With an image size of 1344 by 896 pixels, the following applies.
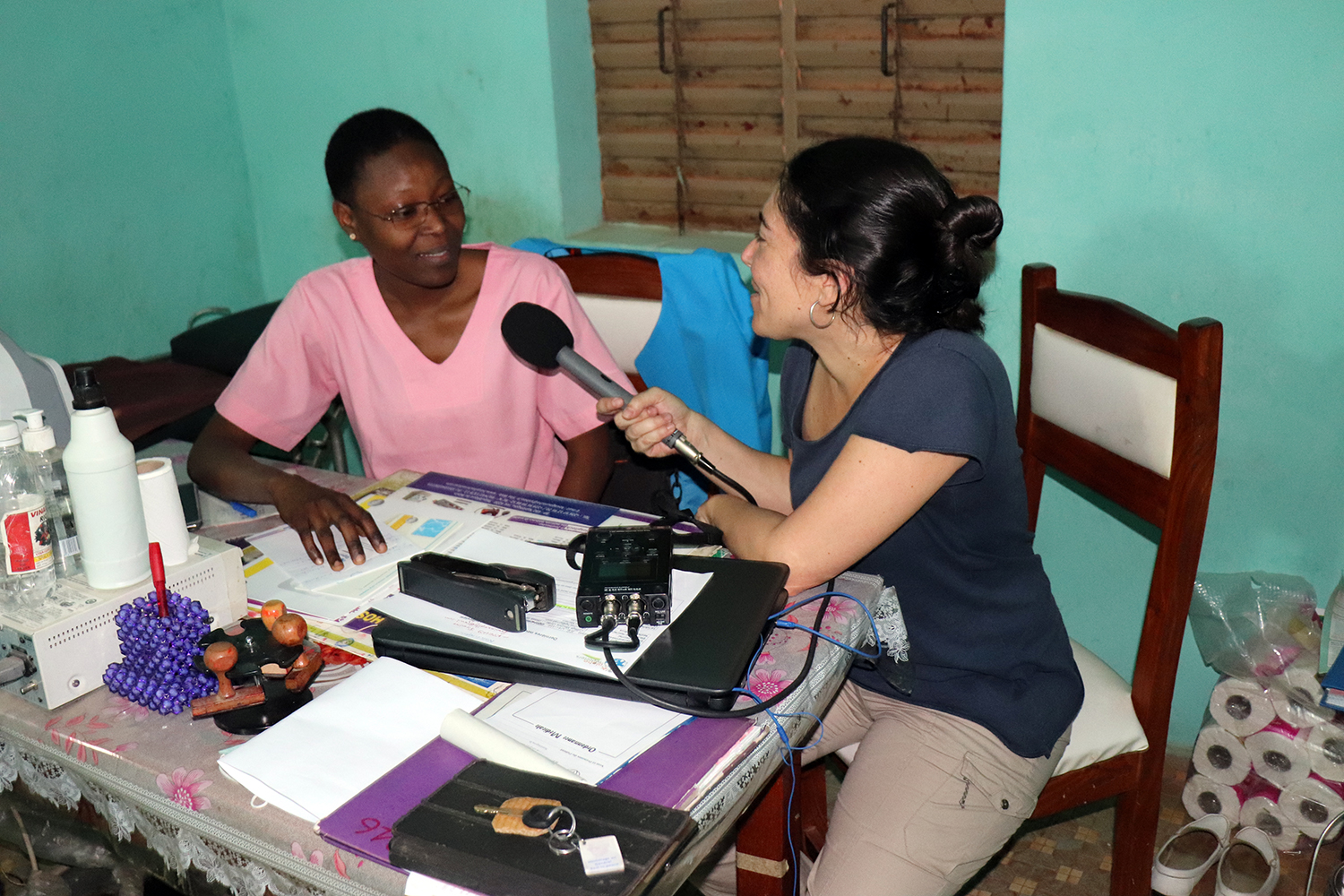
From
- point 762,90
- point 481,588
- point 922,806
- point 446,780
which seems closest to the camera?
point 446,780

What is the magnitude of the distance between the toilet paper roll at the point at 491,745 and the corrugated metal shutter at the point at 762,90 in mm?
1872

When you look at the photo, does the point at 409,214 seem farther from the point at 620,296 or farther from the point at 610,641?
the point at 610,641

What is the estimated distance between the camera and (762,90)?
270 cm

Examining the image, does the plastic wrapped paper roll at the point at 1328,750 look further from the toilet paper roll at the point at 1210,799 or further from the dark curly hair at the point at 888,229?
the dark curly hair at the point at 888,229

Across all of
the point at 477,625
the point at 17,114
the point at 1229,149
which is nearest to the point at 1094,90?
the point at 1229,149

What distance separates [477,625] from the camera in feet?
4.21

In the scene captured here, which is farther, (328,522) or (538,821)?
(328,522)

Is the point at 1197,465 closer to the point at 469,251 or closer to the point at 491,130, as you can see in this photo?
the point at 469,251

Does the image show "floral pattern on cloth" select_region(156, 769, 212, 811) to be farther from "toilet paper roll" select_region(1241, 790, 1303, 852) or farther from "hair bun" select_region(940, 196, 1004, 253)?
"toilet paper roll" select_region(1241, 790, 1303, 852)

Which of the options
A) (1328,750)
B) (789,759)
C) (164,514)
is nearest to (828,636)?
(789,759)

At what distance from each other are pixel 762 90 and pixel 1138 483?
141 centimetres

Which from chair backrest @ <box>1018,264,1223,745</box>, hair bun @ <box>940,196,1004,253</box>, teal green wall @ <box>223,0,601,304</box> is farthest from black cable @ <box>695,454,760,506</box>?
teal green wall @ <box>223,0,601,304</box>

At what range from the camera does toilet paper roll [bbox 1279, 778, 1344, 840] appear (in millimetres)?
2068

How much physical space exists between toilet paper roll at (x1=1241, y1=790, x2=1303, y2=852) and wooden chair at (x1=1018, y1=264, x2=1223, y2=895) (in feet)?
1.81
